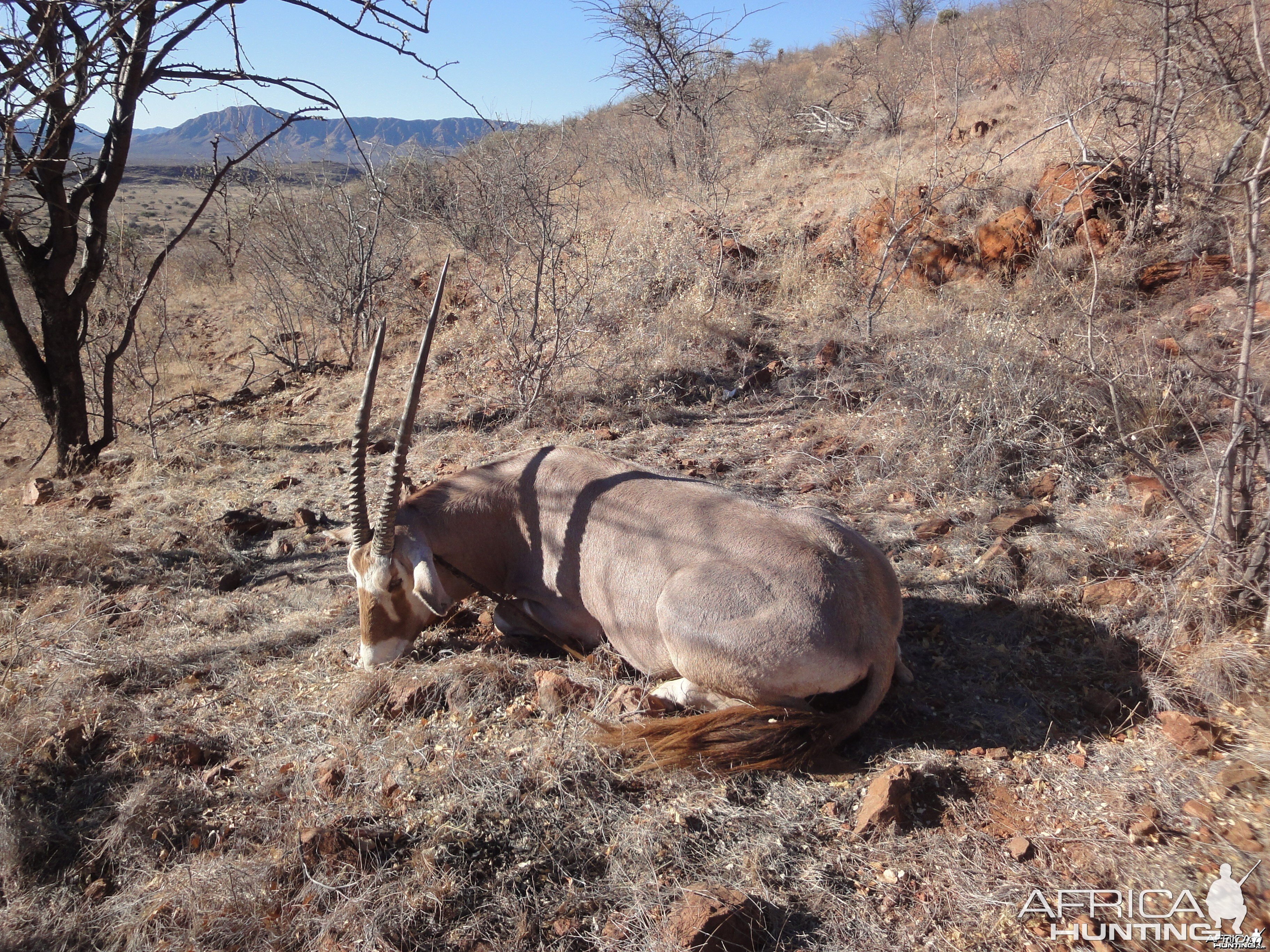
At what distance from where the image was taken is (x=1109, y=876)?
2357 millimetres

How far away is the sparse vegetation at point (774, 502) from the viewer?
2.49 m

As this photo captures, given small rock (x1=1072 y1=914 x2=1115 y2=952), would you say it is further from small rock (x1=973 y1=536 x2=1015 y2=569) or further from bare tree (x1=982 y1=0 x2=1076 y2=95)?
bare tree (x1=982 y1=0 x2=1076 y2=95)

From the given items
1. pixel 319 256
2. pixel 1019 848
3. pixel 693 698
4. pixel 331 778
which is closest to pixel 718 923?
pixel 1019 848

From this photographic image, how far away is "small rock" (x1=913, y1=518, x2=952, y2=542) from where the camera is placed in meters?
4.63

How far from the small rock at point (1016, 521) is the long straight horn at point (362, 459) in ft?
12.0

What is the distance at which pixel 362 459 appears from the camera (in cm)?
383

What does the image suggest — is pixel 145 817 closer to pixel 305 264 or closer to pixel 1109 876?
pixel 1109 876

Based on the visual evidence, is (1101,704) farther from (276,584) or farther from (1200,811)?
(276,584)

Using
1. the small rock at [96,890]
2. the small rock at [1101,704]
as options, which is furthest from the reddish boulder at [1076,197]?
the small rock at [96,890]

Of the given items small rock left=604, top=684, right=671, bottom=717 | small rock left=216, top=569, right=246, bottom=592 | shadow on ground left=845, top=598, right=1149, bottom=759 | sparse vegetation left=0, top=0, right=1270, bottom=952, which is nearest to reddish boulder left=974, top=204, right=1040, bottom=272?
sparse vegetation left=0, top=0, right=1270, bottom=952

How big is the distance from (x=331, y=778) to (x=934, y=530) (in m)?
3.63

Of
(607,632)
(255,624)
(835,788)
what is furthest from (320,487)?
(835,788)

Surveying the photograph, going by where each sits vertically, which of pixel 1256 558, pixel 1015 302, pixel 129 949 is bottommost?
pixel 129 949

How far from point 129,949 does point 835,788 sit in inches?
96.7
